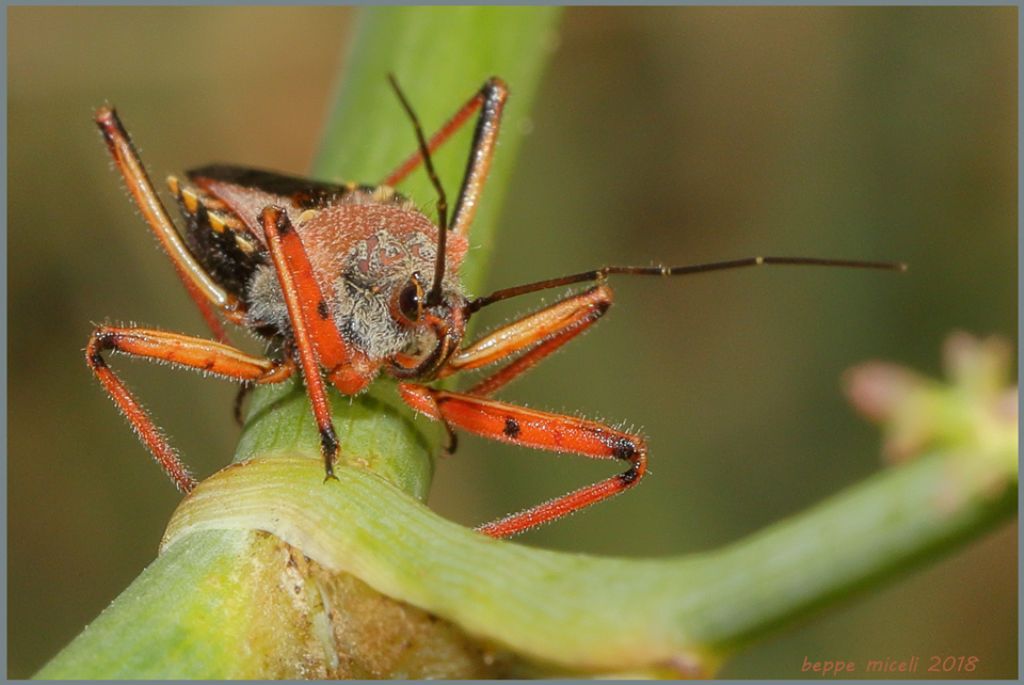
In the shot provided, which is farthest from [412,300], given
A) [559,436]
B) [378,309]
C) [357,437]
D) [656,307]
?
[656,307]

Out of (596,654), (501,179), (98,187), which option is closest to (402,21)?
(501,179)

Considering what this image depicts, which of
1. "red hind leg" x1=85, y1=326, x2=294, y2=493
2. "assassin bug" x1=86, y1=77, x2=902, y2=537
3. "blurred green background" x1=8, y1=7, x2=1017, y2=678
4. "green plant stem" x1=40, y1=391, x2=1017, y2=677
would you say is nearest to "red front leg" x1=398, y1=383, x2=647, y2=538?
"assassin bug" x1=86, y1=77, x2=902, y2=537

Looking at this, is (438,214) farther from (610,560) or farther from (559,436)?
(610,560)

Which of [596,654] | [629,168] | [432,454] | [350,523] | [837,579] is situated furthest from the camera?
[629,168]

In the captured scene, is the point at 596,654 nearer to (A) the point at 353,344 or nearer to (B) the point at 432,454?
(B) the point at 432,454

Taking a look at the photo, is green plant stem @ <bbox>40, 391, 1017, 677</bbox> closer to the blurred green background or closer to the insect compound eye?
the insect compound eye

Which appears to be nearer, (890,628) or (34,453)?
(890,628)

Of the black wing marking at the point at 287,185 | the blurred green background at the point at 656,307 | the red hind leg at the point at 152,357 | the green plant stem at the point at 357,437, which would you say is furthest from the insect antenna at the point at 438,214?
the blurred green background at the point at 656,307
